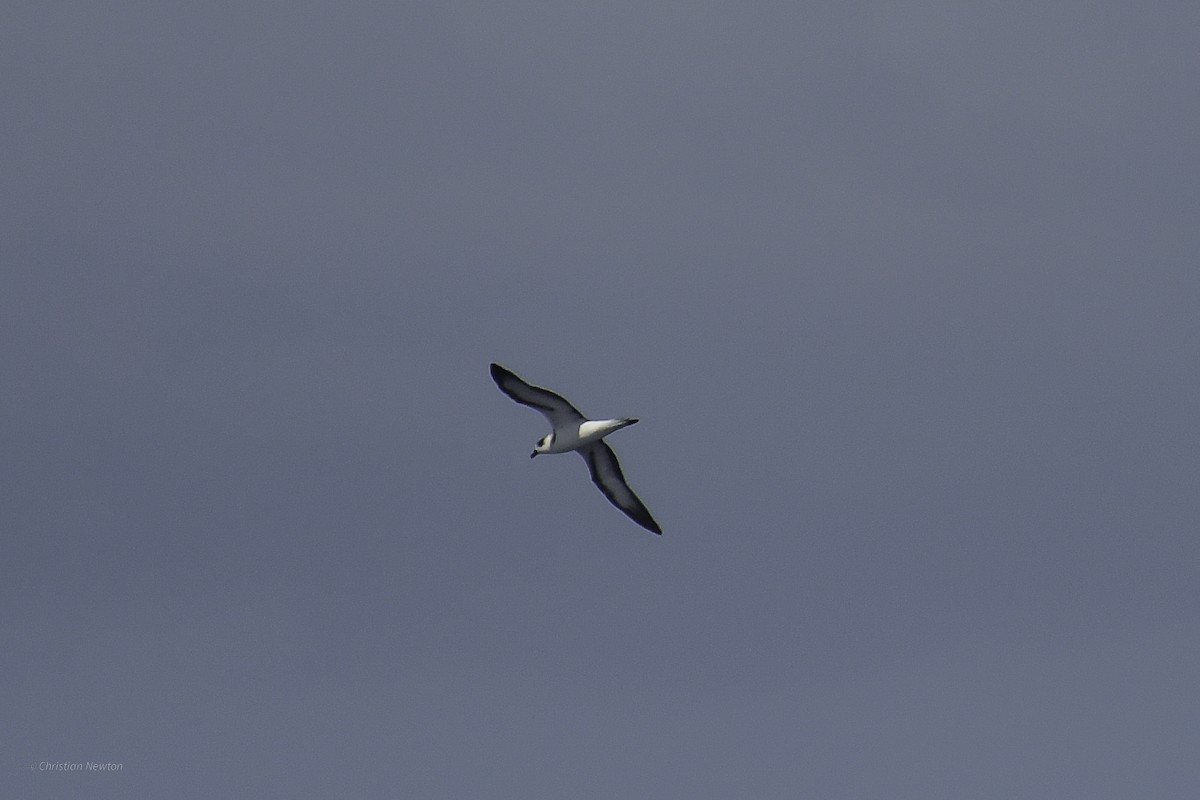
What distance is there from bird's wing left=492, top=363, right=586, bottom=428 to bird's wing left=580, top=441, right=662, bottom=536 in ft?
12.4

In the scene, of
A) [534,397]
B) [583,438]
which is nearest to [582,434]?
[583,438]

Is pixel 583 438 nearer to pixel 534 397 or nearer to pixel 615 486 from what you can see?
pixel 534 397

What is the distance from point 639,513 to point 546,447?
225 inches

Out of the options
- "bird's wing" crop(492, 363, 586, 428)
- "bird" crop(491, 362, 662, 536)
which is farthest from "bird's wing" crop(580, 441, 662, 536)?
"bird's wing" crop(492, 363, 586, 428)

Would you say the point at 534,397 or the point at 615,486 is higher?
the point at 534,397

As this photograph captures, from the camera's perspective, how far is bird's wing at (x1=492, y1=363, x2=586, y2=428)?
8250cm

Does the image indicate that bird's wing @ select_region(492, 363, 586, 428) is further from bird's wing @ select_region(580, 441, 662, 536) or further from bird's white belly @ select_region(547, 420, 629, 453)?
bird's wing @ select_region(580, 441, 662, 536)

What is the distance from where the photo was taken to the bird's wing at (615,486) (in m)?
86.9

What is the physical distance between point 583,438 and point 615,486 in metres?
4.84

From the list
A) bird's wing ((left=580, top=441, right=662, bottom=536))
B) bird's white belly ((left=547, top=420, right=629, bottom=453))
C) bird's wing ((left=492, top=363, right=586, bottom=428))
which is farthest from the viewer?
bird's wing ((left=580, top=441, right=662, bottom=536))

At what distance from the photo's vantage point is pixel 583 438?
8369 cm

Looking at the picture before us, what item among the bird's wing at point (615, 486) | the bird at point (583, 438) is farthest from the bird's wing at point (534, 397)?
the bird's wing at point (615, 486)

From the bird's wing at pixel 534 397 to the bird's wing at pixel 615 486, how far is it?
3773 millimetres

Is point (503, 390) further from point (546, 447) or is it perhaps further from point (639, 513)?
point (639, 513)
